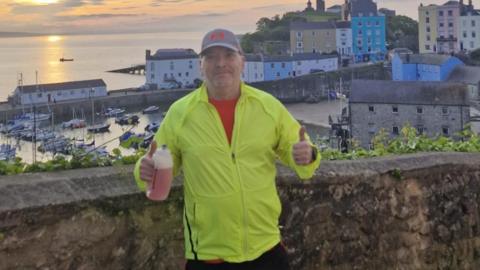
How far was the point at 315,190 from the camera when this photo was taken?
394cm

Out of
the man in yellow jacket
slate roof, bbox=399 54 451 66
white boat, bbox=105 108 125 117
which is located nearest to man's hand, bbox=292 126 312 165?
the man in yellow jacket

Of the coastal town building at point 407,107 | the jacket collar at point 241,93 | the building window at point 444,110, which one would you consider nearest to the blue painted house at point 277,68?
the coastal town building at point 407,107

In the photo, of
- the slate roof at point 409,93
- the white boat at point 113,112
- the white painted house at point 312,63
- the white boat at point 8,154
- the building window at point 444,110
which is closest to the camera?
the white boat at point 8,154

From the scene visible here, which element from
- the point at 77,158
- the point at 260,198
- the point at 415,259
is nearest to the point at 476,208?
the point at 415,259

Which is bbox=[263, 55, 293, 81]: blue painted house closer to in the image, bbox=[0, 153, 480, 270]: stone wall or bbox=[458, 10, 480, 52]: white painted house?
bbox=[458, 10, 480, 52]: white painted house

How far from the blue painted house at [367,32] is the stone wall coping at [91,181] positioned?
82.5 m

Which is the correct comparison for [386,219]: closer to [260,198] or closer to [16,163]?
[260,198]

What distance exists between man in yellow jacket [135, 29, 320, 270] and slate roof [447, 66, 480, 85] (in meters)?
48.2

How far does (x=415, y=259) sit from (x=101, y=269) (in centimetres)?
209

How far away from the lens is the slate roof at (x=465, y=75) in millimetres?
49287

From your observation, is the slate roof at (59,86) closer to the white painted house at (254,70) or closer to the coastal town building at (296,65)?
the white painted house at (254,70)

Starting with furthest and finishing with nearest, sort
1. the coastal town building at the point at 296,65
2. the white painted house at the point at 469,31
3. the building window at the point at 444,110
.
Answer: the white painted house at the point at 469,31
the coastal town building at the point at 296,65
the building window at the point at 444,110

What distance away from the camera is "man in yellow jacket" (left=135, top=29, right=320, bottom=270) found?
2.70 meters

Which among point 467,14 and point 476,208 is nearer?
point 476,208
